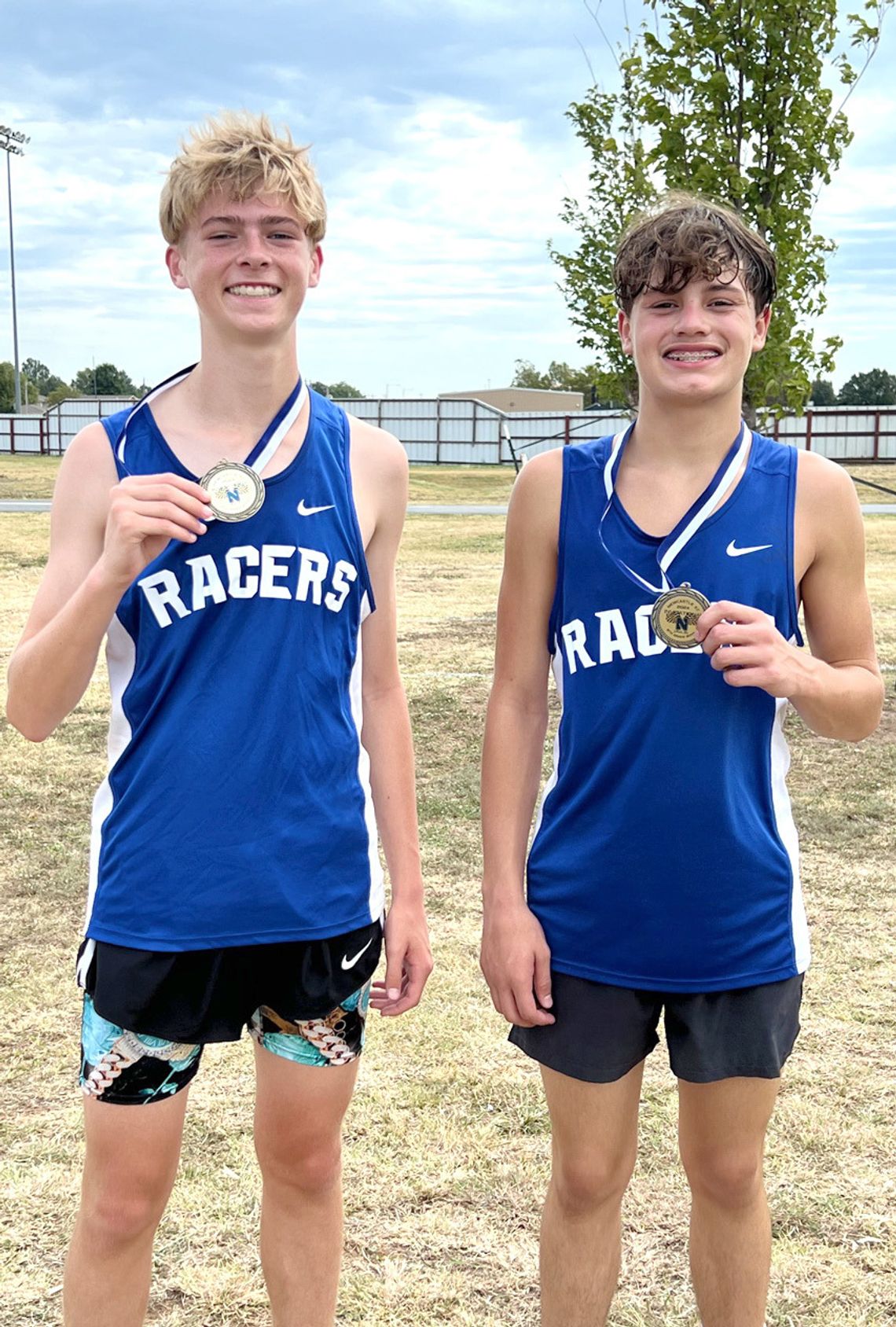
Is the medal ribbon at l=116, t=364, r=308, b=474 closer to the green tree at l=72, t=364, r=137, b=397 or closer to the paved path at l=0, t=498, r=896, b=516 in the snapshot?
the paved path at l=0, t=498, r=896, b=516

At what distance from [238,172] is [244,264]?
5.8 inches

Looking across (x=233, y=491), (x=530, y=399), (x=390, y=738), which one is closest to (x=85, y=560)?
(x=233, y=491)

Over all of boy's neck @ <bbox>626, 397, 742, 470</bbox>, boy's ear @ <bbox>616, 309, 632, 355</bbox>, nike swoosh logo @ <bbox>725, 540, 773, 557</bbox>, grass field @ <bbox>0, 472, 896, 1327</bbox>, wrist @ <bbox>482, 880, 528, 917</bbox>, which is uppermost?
boy's ear @ <bbox>616, 309, 632, 355</bbox>

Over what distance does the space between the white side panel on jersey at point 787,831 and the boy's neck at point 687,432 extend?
0.46 metres

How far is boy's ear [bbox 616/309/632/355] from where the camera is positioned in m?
2.24

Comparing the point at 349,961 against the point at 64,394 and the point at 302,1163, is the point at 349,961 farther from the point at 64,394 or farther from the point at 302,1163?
the point at 64,394

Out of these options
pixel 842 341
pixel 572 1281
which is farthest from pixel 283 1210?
pixel 842 341

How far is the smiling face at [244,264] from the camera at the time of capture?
2.07 metres

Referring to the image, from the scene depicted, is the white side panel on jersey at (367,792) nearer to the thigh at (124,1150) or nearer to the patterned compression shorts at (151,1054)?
the patterned compression shorts at (151,1054)

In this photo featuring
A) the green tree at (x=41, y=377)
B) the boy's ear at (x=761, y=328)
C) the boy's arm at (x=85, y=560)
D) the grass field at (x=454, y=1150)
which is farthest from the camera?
the green tree at (x=41, y=377)

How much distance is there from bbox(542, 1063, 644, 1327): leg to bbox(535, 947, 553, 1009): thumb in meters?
0.13

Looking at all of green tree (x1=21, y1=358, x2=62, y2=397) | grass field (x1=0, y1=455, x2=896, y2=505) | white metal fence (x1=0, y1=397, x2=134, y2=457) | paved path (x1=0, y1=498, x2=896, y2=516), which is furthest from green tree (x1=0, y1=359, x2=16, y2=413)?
paved path (x1=0, y1=498, x2=896, y2=516)

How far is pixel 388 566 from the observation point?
2.34m

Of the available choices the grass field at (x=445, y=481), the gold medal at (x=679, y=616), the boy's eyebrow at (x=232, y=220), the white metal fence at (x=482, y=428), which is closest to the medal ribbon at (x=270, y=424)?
the boy's eyebrow at (x=232, y=220)
